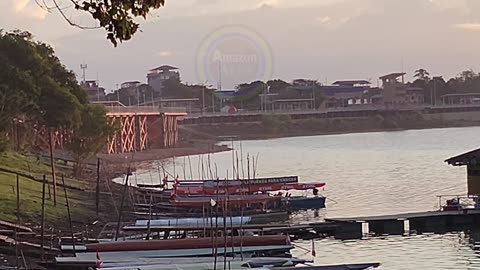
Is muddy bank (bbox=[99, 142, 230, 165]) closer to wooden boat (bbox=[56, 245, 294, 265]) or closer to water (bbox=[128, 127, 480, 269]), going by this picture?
water (bbox=[128, 127, 480, 269])

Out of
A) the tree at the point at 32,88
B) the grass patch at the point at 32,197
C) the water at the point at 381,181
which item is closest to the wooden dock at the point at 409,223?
the water at the point at 381,181

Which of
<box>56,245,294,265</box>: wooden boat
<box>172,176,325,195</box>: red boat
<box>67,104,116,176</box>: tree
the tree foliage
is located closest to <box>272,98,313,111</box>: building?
<box>67,104,116,176</box>: tree

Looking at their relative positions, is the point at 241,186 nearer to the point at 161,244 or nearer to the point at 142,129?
the point at 161,244

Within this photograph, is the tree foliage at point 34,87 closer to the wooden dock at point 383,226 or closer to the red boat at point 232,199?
the red boat at point 232,199

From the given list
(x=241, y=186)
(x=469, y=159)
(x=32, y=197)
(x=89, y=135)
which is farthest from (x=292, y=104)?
(x=32, y=197)

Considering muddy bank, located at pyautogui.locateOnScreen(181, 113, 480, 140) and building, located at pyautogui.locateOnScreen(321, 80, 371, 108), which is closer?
muddy bank, located at pyautogui.locateOnScreen(181, 113, 480, 140)

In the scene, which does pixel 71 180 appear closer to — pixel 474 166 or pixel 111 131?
pixel 111 131

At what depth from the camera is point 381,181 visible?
63.4 meters

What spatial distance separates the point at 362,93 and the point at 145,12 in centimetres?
17907

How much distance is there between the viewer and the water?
32.1 metres

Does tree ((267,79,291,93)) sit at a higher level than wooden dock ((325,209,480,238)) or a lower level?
higher

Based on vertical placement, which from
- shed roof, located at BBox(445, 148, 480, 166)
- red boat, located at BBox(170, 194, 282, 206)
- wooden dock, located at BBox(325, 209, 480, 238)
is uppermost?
shed roof, located at BBox(445, 148, 480, 166)

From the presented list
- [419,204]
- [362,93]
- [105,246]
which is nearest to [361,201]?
[419,204]

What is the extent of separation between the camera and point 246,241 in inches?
1106
